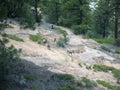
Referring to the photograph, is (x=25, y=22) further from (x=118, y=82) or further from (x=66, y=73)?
(x=118, y=82)

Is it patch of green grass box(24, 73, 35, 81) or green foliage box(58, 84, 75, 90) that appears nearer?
green foliage box(58, 84, 75, 90)

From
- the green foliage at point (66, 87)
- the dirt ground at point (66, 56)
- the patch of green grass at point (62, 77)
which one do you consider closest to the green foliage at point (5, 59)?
the green foliage at point (66, 87)

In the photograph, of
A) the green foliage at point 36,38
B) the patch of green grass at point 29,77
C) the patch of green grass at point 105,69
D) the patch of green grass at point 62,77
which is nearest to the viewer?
the patch of green grass at point 29,77

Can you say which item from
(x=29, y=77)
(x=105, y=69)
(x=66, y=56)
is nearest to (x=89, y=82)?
(x=29, y=77)

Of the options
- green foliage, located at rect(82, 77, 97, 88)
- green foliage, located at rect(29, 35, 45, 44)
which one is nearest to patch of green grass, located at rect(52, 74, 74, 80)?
green foliage, located at rect(82, 77, 97, 88)

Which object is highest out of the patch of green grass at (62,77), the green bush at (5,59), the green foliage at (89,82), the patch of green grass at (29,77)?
the green bush at (5,59)

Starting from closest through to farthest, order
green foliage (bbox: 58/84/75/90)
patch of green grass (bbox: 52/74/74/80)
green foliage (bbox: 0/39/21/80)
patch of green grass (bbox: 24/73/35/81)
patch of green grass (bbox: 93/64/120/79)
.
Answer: green foliage (bbox: 0/39/21/80) < green foliage (bbox: 58/84/75/90) < patch of green grass (bbox: 24/73/35/81) < patch of green grass (bbox: 52/74/74/80) < patch of green grass (bbox: 93/64/120/79)

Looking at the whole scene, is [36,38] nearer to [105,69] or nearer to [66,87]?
[105,69]

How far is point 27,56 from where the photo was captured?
1766 centimetres

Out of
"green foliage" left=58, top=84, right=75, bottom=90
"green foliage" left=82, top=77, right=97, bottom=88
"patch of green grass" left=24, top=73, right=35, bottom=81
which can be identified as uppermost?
"patch of green grass" left=24, top=73, right=35, bottom=81

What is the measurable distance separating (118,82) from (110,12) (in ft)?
39.7

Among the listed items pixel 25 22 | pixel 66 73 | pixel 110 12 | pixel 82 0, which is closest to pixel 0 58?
pixel 25 22

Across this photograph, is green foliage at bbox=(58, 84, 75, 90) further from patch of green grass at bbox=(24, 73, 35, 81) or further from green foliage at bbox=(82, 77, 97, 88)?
patch of green grass at bbox=(24, 73, 35, 81)

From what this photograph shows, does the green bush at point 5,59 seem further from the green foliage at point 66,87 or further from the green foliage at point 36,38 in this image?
the green foliage at point 36,38
